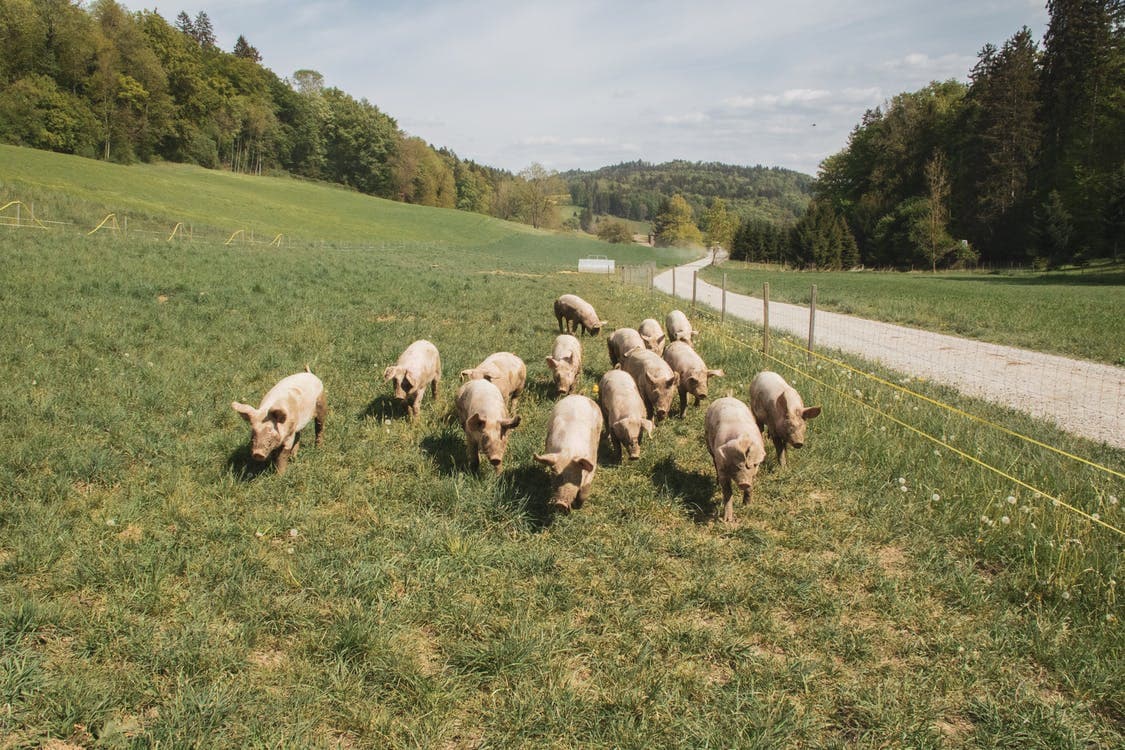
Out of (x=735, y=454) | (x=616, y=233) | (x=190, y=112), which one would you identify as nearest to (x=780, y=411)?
(x=735, y=454)

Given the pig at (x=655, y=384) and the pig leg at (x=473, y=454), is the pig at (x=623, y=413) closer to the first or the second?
the pig at (x=655, y=384)

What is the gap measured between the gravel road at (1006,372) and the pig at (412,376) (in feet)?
31.2

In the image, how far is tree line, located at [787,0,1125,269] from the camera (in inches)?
2062

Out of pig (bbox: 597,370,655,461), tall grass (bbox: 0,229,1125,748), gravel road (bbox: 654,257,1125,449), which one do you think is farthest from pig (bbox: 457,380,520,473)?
gravel road (bbox: 654,257,1125,449)

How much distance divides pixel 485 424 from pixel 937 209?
72611mm

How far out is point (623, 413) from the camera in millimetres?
7121

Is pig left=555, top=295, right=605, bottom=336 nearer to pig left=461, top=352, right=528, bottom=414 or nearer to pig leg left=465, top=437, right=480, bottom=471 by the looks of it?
pig left=461, top=352, right=528, bottom=414

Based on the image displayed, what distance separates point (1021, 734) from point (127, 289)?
1656cm

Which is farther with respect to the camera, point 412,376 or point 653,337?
point 653,337

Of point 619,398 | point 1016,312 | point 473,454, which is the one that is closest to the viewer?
point 473,454

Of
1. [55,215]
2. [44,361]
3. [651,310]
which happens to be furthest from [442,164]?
[44,361]

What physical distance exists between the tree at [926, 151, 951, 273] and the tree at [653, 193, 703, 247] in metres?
54.3

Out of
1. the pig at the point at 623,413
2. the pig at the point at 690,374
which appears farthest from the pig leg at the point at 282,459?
the pig at the point at 690,374

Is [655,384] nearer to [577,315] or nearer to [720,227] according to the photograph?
[577,315]
